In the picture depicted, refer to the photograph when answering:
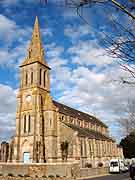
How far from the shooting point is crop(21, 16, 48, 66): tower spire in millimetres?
53375

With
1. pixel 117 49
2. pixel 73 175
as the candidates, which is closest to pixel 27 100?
pixel 73 175

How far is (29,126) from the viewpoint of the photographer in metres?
48.1

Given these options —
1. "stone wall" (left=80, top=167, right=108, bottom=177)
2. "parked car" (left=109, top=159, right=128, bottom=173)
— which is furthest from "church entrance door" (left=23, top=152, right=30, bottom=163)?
"parked car" (left=109, top=159, right=128, bottom=173)

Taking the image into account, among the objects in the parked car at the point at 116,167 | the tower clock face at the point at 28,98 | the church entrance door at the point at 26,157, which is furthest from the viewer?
the tower clock face at the point at 28,98

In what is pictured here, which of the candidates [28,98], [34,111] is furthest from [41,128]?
[28,98]

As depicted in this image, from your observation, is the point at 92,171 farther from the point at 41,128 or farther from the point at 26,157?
the point at 26,157

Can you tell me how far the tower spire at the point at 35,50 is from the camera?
2101 inches

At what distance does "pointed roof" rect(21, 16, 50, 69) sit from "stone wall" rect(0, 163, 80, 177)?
27544 millimetres

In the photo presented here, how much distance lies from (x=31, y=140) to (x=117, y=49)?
144ft

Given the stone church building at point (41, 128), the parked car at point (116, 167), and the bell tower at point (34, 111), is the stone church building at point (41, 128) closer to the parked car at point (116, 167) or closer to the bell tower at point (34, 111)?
the bell tower at point (34, 111)

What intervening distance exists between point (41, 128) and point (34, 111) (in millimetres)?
3554

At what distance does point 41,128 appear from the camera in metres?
47.3

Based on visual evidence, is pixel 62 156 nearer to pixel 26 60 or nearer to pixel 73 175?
pixel 73 175

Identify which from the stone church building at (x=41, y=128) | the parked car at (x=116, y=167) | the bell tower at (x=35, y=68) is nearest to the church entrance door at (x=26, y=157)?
the stone church building at (x=41, y=128)
